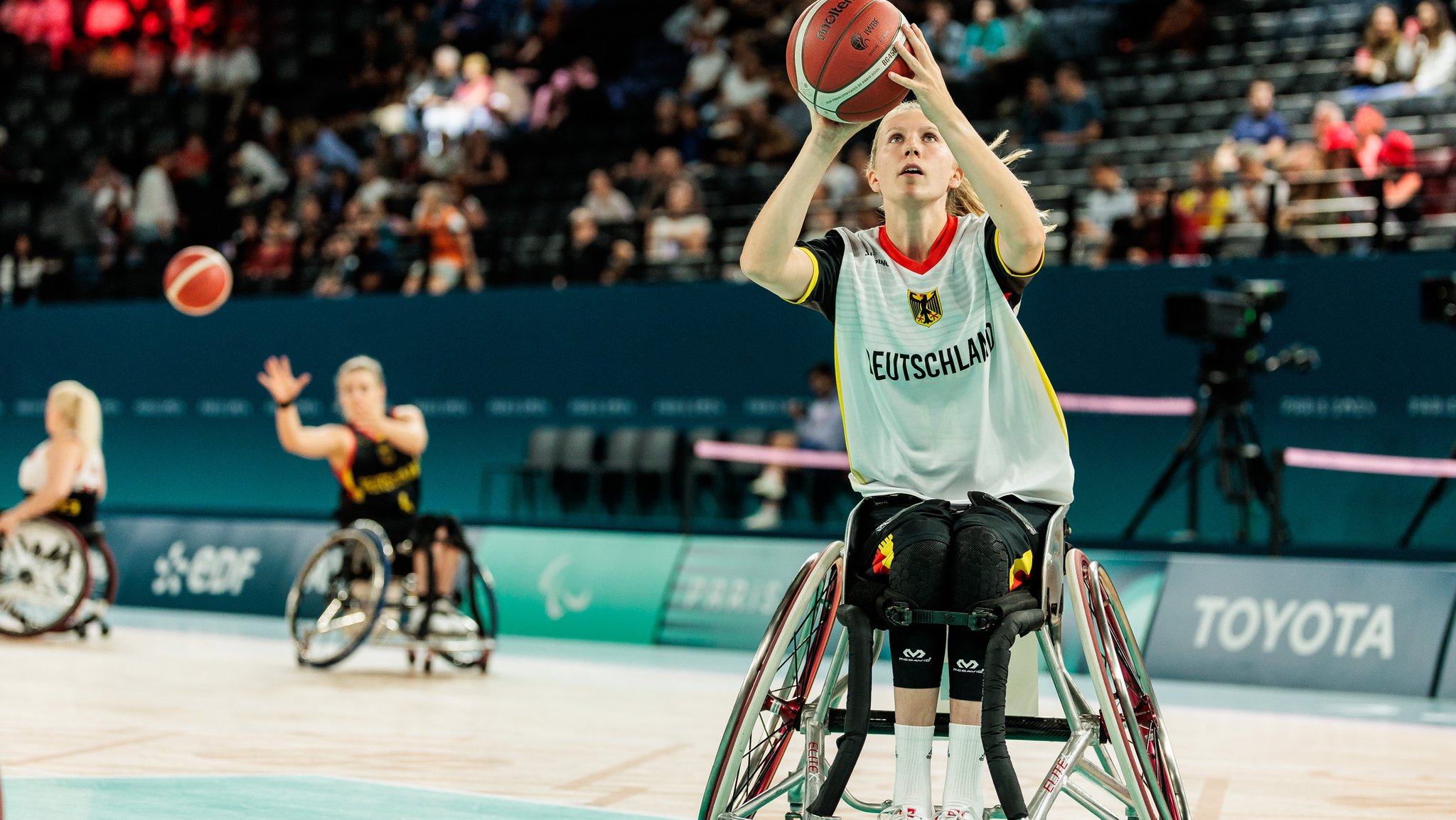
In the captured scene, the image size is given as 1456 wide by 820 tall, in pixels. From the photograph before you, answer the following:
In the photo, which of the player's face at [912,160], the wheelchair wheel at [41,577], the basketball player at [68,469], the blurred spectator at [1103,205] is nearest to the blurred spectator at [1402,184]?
the blurred spectator at [1103,205]

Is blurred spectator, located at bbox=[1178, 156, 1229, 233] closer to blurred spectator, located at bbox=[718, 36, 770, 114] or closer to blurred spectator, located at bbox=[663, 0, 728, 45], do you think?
blurred spectator, located at bbox=[718, 36, 770, 114]

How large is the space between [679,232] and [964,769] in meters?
9.63

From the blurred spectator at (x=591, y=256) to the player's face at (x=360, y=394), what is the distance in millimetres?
4822

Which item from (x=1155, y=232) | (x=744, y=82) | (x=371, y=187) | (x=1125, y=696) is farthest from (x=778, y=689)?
(x=371, y=187)

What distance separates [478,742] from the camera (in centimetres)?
580

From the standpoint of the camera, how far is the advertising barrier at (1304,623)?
7668 millimetres

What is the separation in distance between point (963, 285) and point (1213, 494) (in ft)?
24.6

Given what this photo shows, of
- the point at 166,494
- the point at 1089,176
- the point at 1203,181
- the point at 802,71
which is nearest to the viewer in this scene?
the point at 802,71

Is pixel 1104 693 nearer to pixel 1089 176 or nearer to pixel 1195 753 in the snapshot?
pixel 1195 753

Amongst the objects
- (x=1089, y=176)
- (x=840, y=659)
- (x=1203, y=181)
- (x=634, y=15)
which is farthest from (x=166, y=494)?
(x=840, y=659)

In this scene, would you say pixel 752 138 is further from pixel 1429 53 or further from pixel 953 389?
pixel 953 389

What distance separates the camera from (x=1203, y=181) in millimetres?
10250

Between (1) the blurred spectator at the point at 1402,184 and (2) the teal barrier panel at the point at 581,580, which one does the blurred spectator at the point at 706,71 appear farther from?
(1) the blurred spectator at the point at 1402,184

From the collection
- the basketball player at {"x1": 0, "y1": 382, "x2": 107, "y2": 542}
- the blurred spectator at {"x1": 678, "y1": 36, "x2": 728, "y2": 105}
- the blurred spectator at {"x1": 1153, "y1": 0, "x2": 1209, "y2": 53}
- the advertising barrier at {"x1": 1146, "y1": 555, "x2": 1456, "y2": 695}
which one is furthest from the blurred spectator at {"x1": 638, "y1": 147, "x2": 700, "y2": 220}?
the advertising barrier at {"x1": 1146, "y1": 555, "x2": 1456, "y2": 695}
